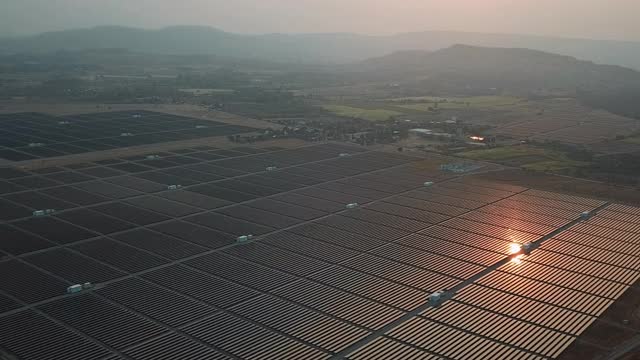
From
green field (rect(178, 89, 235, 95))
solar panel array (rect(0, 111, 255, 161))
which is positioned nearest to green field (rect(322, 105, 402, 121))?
solar panel array (rect(0, 111, 255, 161))

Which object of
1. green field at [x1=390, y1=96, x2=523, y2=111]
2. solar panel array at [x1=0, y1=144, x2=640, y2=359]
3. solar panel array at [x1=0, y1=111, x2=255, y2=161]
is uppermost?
solar panel array at [x1=0, y1=111, x2=255, y2=161]

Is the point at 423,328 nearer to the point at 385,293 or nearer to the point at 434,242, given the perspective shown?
the point at 385,293

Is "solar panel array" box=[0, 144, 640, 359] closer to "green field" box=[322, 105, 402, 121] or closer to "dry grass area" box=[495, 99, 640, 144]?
"dry grass area" box=[495, 99, 640, 144]

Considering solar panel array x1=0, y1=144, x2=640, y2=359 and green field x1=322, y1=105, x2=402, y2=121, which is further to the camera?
green field x1=322, y1=105, x2=402, y2=121

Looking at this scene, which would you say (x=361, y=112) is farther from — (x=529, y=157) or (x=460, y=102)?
(x=529, y=157)

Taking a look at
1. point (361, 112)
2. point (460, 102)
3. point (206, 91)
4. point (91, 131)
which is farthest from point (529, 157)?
point (206, 91)

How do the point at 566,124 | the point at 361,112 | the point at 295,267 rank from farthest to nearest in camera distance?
the point at 361,112 < the point at 566,124 < the point at 295,267

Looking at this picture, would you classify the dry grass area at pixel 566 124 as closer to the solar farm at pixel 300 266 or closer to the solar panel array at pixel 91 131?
the solar farm at pixel 300 266
